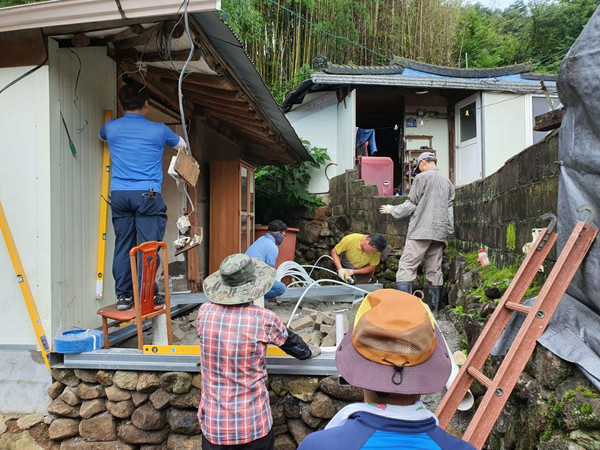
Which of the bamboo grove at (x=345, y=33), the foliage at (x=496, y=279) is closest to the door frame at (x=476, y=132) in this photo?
the bamboo grove at (x=345, y=33)

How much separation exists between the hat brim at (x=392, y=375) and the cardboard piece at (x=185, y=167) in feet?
8.55

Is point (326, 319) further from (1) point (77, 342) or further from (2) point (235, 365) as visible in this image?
(1) point (77, 342)

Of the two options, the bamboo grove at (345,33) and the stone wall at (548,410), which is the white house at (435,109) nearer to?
the bamboo grove at (345,33)

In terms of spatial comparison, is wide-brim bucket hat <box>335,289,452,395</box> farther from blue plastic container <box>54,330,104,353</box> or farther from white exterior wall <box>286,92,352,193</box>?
white exterior wall <box>286,92,352,193</box>

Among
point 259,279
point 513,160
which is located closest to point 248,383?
point 259,279

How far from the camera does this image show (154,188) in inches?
138

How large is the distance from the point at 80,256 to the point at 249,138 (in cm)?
457

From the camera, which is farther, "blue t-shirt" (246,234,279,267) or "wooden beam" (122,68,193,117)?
"blue t-shirt" (246,234,279,267)

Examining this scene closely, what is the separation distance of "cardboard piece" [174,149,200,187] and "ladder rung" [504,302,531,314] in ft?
8.47

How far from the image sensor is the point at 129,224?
3.46 m

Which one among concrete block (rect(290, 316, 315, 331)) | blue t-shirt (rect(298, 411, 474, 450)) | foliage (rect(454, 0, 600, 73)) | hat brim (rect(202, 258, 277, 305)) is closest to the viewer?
blue t-shirt (rect(298, 411, 474, 450))

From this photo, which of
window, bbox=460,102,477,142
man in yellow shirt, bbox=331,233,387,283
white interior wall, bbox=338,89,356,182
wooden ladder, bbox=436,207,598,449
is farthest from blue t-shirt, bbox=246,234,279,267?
window, bbox=460,102,477,142

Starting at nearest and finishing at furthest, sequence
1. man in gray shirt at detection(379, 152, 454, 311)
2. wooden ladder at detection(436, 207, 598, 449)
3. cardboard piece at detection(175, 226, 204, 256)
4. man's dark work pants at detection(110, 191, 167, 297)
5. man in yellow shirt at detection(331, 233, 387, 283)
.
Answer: wooden ladder at detection(436, 207, 598, 449) < man's dark work pants at detection(110, 191, 167, 297) < cardboard piece at detection(175, 226, 204, 256) < man in gray shirt at detection(379, 152, 454, 311) < man in yellow shirt at detection(331, 233, 387, 283)

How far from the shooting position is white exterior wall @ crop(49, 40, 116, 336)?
3.30m
